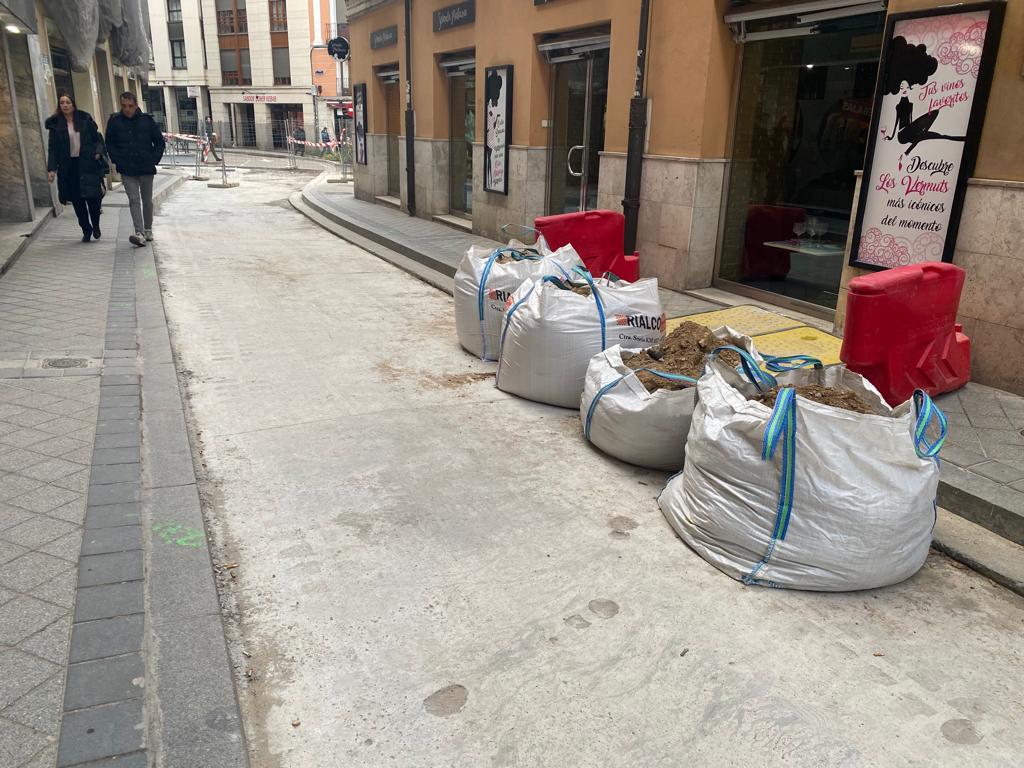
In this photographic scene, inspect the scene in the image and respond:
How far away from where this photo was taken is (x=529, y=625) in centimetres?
288

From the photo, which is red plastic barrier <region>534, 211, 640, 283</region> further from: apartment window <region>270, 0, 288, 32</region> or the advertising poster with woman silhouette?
apartment window <region>270, 0, 288, 32</region>

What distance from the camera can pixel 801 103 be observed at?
7227 mm

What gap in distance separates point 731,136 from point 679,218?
0.91m

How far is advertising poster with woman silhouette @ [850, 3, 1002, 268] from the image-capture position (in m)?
4.92

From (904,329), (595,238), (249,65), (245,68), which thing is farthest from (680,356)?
(245,68)

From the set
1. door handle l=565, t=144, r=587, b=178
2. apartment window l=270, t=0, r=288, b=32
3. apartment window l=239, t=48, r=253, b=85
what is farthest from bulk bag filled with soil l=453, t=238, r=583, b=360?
apartment window l=239, t=48, r=253, b=85

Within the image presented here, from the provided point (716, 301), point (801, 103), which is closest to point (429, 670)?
point (716, 301)

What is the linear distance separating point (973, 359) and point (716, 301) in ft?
8.68

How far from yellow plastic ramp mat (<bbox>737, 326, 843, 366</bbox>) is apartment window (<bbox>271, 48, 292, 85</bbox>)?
48508 mm

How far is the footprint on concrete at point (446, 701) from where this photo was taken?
2.46 metres

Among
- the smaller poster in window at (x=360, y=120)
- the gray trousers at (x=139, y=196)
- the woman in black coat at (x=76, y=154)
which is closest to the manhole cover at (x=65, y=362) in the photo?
the gray trousers at (x=139, y=196)

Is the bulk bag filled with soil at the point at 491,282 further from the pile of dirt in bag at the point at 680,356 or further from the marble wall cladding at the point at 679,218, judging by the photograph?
the marble wall cladding at the point at 679,218

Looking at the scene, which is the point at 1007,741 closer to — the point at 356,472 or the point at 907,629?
the point at 907,629

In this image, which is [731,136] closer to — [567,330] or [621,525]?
[567,330]
